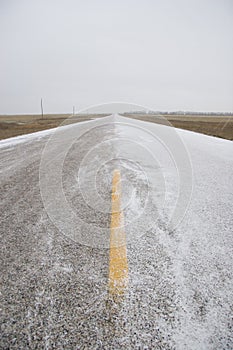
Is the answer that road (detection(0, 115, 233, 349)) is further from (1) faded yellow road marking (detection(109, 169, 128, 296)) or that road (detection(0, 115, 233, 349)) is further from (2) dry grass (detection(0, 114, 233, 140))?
(2) dry grass (detection(0, 114, 233, 140))

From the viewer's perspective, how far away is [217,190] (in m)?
3.63

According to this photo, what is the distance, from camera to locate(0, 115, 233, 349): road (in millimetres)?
1331

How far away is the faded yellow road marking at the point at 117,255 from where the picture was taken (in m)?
1.65

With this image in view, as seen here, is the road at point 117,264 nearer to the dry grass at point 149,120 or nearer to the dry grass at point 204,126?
the dry grass at point 204,126

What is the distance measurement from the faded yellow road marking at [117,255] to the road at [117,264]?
0.01 meters

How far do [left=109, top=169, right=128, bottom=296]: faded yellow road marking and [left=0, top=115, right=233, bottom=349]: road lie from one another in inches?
0.4

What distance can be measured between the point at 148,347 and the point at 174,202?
200cm

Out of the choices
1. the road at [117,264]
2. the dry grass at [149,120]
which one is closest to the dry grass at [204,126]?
the dry grass at [149,120]

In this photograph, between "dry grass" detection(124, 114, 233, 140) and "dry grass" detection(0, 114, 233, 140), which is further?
"dry grass" detection(124, 114, 233, 140)

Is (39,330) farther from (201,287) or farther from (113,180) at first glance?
(113,180)

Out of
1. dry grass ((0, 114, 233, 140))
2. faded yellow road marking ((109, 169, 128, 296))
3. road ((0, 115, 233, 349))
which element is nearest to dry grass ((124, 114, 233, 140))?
dry grass ((0, 114, 233, 140))

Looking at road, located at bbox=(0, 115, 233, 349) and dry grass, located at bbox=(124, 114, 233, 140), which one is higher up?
dry grass, located at bbox=(124, 114, 233, 140)

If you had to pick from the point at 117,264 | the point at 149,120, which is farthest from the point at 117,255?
the point at 149,120

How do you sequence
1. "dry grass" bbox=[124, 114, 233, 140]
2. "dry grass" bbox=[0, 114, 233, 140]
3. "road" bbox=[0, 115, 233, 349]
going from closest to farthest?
"road" bbox=[0, 115, 233, 349]
"dry grass" bbox=[0, 114, 233, 140]
"dry grass" bbox=[124, 114, 233, 140]
